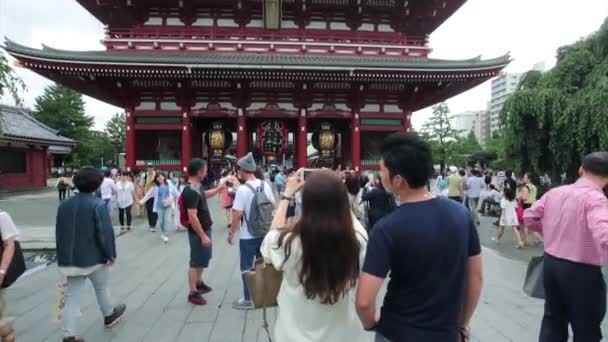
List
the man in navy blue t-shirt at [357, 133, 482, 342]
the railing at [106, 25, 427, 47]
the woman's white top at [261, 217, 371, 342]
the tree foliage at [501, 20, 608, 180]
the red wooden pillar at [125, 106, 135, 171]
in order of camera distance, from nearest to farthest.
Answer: the man in navy blue t-shirt at [357, 133, 482, 342] → the woman's white top at [261, 217, 371, 342] → the tree foliage at [501, 20, 608, 180] → the red wooden pillar at [125, 106, 135, 171] → the railing at [106, 25, 427, 47]

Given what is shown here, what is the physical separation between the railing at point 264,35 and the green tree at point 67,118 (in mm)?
32474

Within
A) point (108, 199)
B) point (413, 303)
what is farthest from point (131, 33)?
point (413, 303)

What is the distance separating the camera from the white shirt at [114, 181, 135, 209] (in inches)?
401

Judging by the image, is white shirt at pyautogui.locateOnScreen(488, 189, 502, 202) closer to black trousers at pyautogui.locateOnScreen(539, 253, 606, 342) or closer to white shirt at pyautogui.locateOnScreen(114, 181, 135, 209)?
black trousers at pyautogui.locateOnScreen(539, 253, 606, 342)

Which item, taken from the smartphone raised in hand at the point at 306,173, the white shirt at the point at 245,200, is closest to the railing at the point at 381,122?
the white shirt at the point at 245,200

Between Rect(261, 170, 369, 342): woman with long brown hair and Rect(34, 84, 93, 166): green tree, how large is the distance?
48.0 metres

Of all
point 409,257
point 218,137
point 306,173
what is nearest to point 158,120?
point 218,137

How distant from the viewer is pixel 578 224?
2.74 metres

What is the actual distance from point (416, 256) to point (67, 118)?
52.7 metres

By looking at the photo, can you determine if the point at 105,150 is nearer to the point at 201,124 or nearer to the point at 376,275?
the point at 201,124

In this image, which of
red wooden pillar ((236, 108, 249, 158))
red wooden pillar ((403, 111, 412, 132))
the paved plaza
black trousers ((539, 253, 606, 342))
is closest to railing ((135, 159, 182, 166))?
red wooden pillar ((236, 108, 249, 158))

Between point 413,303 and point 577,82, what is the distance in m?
11.1

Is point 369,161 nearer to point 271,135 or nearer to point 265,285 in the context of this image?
point 271,135

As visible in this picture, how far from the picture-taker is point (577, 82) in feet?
33.2
